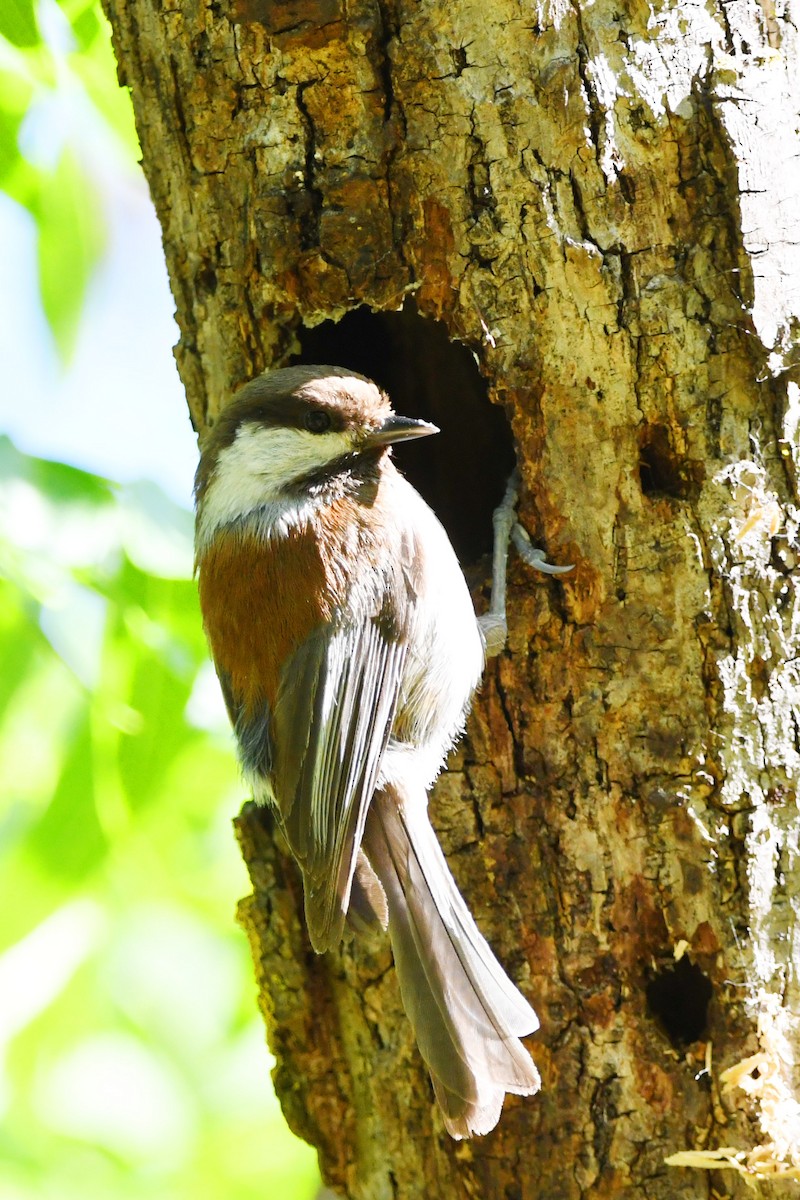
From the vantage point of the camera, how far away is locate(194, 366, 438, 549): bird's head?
8.11 ft

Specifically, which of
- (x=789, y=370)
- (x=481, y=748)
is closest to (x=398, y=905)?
(x=481, y=748)

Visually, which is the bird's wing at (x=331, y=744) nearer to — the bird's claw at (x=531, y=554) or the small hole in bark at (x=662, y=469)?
the bird's claw at (x=531, y=554)

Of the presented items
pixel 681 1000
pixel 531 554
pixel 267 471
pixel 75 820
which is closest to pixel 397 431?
pixel 267 471

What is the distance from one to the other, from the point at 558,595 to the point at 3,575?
1.15 meters

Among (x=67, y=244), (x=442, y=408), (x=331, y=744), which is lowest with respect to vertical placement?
(x=331, y=744)

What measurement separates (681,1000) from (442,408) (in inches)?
61.8

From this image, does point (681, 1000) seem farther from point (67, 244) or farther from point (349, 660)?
point (67, 244)

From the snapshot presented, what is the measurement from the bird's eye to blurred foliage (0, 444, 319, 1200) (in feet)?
1.28

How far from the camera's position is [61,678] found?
246 centimetres

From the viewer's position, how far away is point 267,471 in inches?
103

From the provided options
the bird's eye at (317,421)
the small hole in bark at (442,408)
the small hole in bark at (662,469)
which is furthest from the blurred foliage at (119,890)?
the small hole in bark at (662,469)

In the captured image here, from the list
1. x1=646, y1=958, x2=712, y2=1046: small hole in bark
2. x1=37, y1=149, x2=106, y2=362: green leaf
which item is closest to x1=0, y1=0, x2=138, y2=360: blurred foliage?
x1=37, y1=149, x2=106, y2=362: green leaf

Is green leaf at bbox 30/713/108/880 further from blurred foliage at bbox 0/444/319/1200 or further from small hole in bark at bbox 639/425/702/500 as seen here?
small hole in bark at bbox 639/425/702/500

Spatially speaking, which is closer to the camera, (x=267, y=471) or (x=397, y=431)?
(x=397, y=431)
